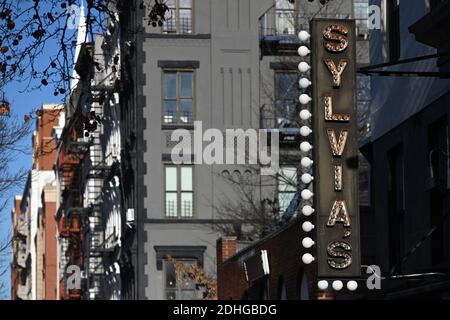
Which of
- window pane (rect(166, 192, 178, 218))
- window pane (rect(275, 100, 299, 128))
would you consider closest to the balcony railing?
window pane (rect(275, 100, 299, 128))

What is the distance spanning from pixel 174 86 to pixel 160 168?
3.22m

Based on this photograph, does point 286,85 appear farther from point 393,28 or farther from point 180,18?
point 393,28

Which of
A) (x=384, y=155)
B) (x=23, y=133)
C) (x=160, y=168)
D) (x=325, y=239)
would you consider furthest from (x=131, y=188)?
(x=325, y=239)

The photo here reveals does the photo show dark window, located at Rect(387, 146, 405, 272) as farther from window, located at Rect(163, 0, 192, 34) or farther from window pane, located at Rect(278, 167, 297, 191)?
window, located at Rect(163, 0, 192, 34)

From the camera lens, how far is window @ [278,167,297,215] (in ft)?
179

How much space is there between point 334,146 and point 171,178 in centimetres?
3151

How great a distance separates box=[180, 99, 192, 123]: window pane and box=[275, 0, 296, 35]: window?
177 inches

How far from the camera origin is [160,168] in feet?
184

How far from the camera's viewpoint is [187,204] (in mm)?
56438

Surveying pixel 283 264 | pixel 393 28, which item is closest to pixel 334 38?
pixel 393 28

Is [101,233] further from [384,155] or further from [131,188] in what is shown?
[384,155]

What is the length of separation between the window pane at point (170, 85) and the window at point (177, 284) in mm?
6420

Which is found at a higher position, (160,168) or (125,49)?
(125,49)
